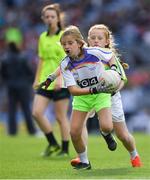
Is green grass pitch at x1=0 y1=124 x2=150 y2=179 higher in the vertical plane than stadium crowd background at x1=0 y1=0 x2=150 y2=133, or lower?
lower

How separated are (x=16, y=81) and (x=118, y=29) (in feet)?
20.1

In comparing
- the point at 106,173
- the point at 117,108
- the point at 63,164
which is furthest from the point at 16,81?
A: the point at 106,173

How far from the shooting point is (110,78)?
380 inches

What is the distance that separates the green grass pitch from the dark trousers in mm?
3186

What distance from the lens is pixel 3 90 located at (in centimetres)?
2316

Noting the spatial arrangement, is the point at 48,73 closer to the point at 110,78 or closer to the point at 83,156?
the point at 83,156

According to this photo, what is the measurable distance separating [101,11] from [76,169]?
15892 millimetres

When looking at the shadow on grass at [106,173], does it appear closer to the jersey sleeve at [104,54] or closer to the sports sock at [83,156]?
the sports sock at [83,156]

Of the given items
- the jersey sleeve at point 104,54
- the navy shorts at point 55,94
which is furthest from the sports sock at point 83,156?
the navy shorts at point 55,94

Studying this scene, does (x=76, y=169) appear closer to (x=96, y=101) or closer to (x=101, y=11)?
(x=96, y=101)

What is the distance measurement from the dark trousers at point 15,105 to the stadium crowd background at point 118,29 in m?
2.67

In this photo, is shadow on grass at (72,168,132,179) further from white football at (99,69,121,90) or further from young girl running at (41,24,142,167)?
white football at (99,69,121,90)

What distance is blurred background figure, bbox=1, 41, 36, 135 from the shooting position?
1956 cm

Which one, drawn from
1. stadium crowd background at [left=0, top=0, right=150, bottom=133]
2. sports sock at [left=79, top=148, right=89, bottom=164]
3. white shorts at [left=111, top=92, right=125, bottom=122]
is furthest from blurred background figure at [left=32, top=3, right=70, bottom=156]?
stadium crowd background at [left=0, top=0, right=150, bottom=133]
